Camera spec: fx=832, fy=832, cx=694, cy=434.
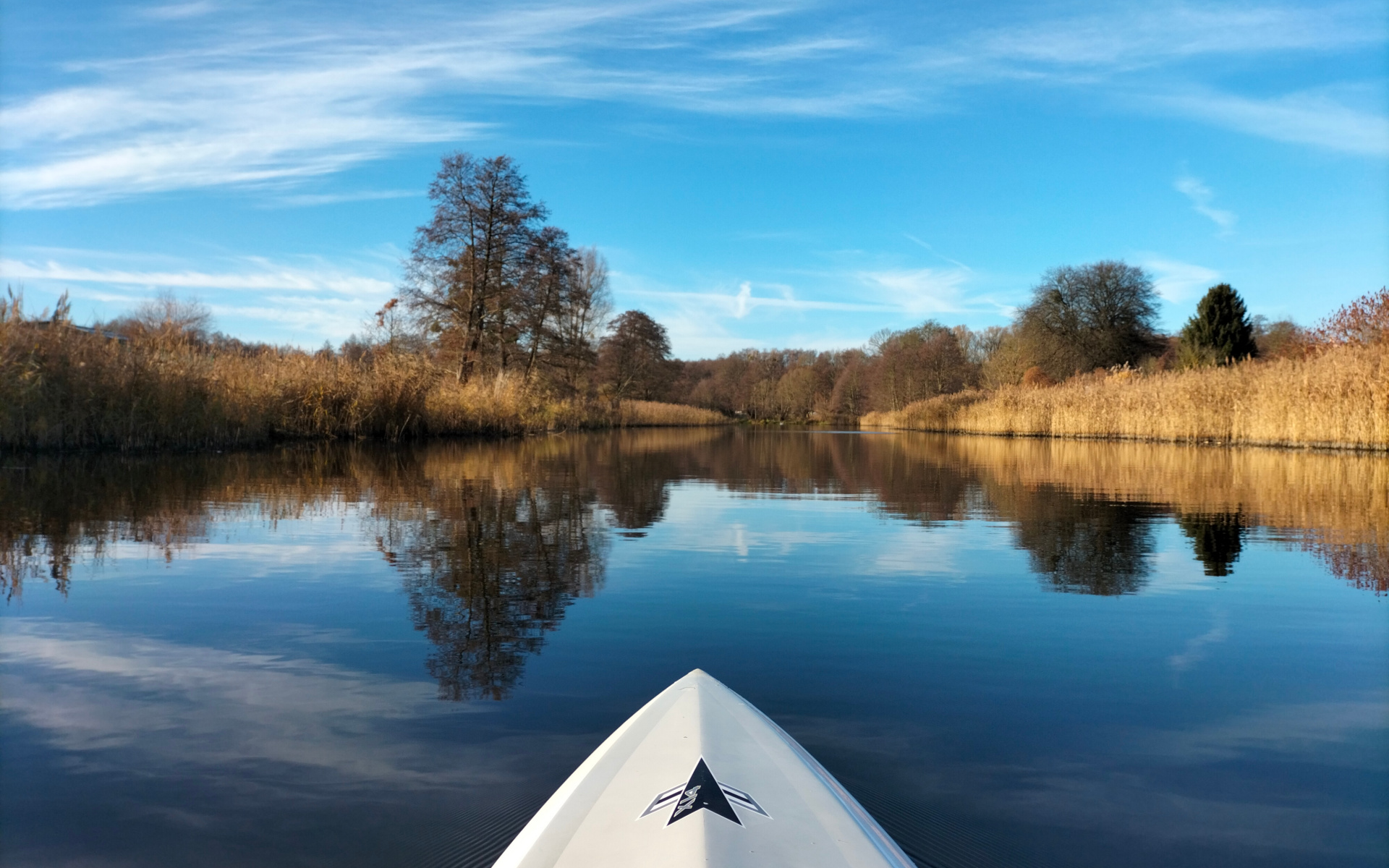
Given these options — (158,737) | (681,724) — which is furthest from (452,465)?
(681,724)

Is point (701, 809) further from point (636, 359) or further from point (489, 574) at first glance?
point (636, 359)

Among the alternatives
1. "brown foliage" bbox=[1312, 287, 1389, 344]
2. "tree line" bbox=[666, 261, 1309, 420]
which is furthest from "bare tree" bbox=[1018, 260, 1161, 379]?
"brown foliage" bbox=[1312, 287, 1389, 344]

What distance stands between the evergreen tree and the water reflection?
1621 centimetres

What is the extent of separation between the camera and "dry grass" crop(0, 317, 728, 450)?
10.5 meters

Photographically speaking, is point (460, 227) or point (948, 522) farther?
point (460, 227)

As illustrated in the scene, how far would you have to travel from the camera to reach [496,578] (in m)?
4.03

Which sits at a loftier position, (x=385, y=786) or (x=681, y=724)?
(x=681, y=724)

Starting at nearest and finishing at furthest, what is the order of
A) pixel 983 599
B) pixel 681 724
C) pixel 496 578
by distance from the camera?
pixel 681 724 < pixel 983 599 < pixel 496 578

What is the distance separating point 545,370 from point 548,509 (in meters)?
21.4

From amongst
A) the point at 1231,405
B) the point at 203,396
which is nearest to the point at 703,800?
the point at 203,396

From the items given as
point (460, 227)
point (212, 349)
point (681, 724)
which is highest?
point (460, 227)

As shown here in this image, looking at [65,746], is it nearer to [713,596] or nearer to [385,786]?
[385,786]

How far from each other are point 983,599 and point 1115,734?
4.92 ft

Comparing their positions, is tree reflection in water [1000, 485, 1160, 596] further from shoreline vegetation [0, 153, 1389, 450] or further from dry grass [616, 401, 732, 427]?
dry grass [616, 401, 732, 427]
